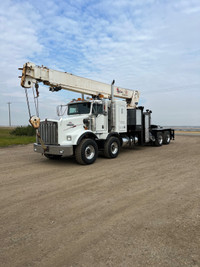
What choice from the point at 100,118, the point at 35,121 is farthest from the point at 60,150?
the point at 100,118

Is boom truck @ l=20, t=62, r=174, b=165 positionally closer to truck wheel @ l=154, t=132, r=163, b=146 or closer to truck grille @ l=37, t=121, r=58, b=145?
truck grille @ l=37, t=121, r=58, b=145

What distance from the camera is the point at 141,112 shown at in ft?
40.2

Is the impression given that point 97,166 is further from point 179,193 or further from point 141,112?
point 141,112

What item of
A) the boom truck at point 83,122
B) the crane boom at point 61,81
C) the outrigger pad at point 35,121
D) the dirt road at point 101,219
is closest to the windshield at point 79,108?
the boom truck at point 83,122

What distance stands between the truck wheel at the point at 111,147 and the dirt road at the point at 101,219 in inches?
114

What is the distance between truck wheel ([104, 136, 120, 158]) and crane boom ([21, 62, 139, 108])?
2.60m

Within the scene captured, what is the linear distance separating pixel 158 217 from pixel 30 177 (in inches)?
170

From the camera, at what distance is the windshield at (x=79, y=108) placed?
9250mm

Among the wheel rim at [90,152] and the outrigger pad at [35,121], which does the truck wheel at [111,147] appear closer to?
the wheel rim at [90,152]

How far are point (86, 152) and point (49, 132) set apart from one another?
1.70m

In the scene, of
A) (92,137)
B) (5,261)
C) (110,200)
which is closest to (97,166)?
(92,137)

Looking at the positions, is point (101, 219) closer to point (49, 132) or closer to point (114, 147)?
point (49, 132)

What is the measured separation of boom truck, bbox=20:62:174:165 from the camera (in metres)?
8.08

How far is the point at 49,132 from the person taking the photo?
27.2 feet
